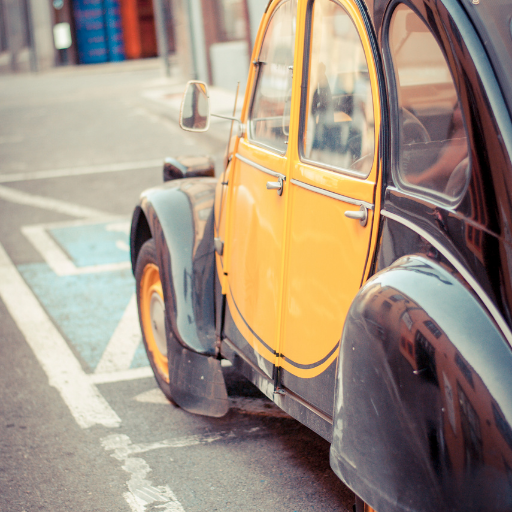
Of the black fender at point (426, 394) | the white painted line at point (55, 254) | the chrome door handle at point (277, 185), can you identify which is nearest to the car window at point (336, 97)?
the chrome door handle at point (277, 185)

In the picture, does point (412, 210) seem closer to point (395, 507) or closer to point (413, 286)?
point (413, 286)

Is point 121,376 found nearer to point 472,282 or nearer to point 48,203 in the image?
point 472,282

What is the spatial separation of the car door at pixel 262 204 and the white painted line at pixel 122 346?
52.1 inches

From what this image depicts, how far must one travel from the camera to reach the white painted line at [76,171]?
10.2 metres

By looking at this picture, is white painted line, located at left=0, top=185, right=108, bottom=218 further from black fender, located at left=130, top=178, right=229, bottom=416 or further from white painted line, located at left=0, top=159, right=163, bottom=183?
black fender, located at left=130, top=178, right=229, bottom=416

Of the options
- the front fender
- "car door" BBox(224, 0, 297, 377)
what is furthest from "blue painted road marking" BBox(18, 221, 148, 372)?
"car door" BBox(224, 0, 297, 377)

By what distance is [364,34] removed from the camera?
84.1 inches

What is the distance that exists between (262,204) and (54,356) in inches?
86.7

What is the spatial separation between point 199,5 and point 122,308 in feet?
51.2

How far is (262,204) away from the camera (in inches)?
109

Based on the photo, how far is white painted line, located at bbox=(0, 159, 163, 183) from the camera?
1023cm

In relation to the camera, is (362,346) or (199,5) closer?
(362,346)

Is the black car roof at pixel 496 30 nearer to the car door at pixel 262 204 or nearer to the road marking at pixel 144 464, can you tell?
the car door at pixel 262 204

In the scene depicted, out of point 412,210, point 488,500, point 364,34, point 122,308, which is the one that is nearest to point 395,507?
point 488,500
